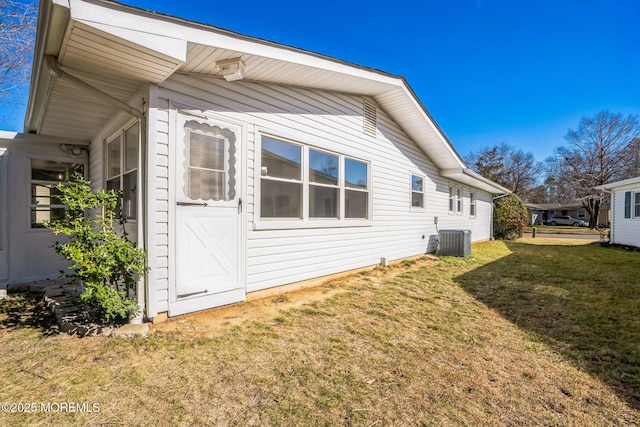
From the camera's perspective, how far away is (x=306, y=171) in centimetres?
534

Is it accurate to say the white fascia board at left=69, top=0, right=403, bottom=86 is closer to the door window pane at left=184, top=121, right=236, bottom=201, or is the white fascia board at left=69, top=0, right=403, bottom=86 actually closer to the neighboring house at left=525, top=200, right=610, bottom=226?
the door window pane at left=184, top=121, right=236, bottom=201

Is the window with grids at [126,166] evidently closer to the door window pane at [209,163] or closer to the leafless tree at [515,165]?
the door window pane at [209,163]

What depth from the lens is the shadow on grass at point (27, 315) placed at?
11.3 ft

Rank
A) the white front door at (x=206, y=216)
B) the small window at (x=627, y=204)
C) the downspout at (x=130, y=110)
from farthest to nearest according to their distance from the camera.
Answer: the small window at (x=627, y=204), the white front door at (x=206, y=216), the downspout at (x=130, y=110)

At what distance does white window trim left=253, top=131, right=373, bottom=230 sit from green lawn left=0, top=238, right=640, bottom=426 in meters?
1.22

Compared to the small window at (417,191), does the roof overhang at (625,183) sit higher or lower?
higher

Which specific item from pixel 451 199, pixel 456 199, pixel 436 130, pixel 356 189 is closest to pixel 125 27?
pixel 356 189

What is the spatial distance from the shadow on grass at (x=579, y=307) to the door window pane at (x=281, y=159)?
382cm

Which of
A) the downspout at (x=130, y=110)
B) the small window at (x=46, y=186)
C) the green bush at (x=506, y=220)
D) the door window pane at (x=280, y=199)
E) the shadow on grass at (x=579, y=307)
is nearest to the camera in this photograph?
the shadow on grass at (x=579, y=307)

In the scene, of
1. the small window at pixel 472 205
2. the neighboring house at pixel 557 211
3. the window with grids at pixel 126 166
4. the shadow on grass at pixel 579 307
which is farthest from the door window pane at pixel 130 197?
the neighboring house at pixel 557 211

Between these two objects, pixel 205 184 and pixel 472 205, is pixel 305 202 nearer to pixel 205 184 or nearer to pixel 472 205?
pixel 205 184

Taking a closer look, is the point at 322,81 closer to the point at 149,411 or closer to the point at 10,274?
the point at 149,411

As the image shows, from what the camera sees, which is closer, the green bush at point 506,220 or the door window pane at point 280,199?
the door window pane at point 280,199

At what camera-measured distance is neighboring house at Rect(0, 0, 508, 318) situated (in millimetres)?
3115
